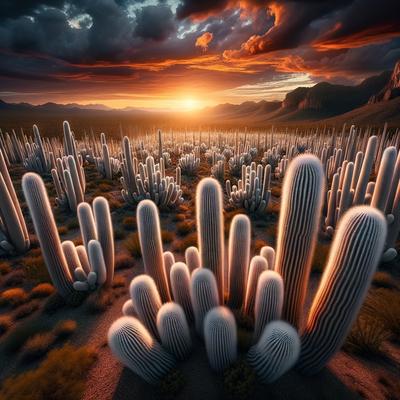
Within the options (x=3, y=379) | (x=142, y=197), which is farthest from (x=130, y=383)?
(x=142, y=197)

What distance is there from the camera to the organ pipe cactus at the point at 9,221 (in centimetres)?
577

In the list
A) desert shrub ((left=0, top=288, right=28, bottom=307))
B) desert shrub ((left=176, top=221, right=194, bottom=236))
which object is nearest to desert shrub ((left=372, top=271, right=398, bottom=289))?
desert shrub ((left=176, top=221, right=194, bottom=236))

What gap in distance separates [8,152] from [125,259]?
17.1m

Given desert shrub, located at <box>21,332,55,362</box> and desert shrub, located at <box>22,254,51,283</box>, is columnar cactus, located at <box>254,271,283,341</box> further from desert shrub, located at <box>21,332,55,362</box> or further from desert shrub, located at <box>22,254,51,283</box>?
desert shrub, located at <box>22,254,51,283</box>

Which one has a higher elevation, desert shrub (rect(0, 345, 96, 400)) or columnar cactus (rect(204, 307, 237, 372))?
columnar cactus (rect(204, 307, 237, 372))

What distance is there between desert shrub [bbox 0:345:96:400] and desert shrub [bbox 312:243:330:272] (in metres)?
4.46

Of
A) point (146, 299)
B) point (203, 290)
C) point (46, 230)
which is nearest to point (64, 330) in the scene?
point (46, 230)

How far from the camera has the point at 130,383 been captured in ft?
9.43

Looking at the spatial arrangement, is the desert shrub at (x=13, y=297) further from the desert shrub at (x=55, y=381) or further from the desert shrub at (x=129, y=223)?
the desert shrub at (x=129, y=223)

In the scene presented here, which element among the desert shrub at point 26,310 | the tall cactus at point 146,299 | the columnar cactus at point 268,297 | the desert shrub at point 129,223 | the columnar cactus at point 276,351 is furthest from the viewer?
the desert shrub at point 129,223

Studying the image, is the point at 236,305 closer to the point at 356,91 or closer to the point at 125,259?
the point at 125,259

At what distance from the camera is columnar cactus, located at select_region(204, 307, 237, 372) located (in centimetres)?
242

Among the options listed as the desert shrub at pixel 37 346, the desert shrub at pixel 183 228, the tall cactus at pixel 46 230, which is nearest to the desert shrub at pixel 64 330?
the desert shrub at pixel 37 346

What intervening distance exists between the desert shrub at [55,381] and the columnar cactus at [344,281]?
2636 millimetres
